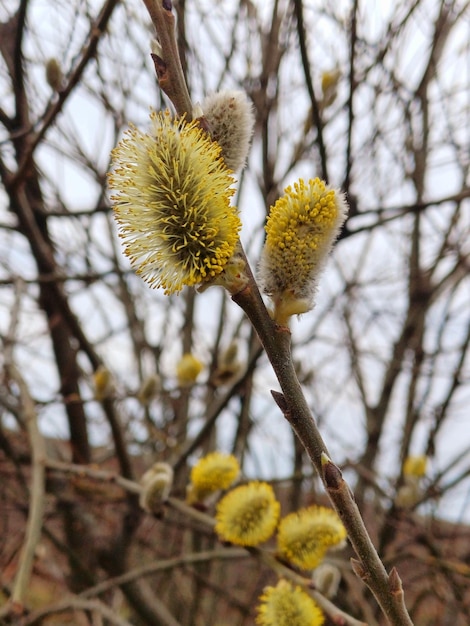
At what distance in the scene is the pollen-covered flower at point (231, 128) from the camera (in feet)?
2.19

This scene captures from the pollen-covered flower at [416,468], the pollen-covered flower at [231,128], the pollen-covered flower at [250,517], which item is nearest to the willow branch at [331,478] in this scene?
the pollen-covered flower at [231,128]

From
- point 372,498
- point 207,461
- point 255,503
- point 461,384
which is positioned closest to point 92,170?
point 207,461

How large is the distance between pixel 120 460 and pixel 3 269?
1.09 m

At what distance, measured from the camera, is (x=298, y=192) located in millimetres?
594

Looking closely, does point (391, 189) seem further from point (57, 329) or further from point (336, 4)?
point (57, 329)

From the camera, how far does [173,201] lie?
607 millimetres

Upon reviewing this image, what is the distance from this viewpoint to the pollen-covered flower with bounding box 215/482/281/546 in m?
0.96

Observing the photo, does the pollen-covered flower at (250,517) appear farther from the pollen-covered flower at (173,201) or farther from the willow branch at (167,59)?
the willow branch at (167,59)

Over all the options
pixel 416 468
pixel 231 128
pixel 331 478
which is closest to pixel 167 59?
pixel 231 128

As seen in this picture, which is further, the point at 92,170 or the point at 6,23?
the point at 92,170

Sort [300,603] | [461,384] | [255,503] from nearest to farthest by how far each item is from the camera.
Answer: [300,603] < [255,503] < [461,384]

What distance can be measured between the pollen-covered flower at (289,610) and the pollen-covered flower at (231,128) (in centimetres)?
62

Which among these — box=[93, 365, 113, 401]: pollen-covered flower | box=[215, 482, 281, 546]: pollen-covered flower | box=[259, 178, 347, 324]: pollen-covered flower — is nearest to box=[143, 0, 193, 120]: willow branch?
box=[259, 178, 347, 324]: pollen-covered flower

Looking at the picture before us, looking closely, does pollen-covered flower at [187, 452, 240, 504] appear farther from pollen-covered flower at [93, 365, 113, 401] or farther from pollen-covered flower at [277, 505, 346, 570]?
pollen-covered flower at [93, 365, 113, 401]
